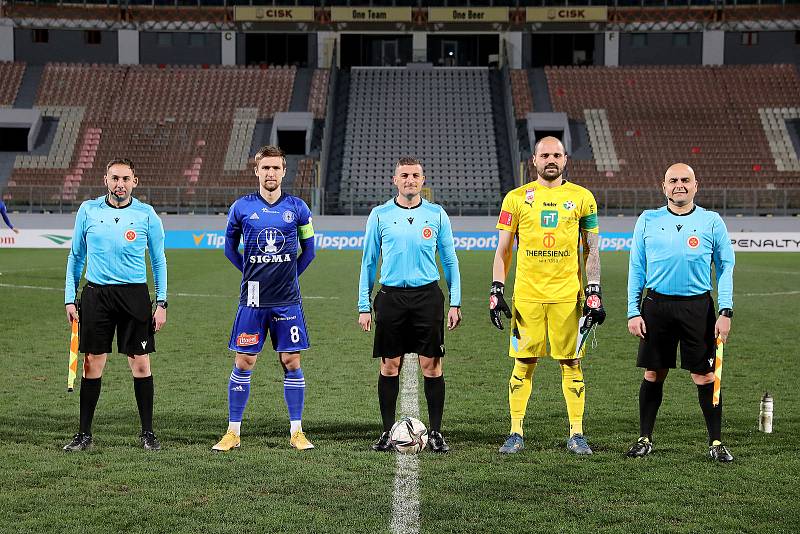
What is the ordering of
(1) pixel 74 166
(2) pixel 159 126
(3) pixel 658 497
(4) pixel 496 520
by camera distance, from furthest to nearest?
(2) pixel 159 126
(1) pixel 74 166
(3) pixel 658 497
(4) pixel 496 520

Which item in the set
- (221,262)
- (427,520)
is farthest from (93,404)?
(221,262)

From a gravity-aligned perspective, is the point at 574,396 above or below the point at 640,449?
above

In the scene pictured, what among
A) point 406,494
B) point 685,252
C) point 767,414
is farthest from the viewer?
point 767,414

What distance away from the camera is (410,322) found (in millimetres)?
6406

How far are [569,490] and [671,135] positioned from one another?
34606mm

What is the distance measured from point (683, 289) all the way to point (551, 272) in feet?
2.79

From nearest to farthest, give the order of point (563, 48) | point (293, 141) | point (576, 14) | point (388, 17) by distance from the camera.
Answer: point (293, 141)
point (576, 14)
point (388, 17)
point (563, 48)

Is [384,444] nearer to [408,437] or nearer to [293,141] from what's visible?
[408,437]

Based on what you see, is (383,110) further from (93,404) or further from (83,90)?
(93,404)

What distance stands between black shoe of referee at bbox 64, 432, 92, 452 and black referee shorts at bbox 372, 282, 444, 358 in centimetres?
202

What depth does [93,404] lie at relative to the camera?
20.9ft

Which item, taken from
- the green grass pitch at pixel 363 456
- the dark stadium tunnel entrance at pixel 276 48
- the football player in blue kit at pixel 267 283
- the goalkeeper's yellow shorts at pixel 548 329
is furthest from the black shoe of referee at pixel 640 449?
the dark stadium tunnel entrance at pixel 276 48

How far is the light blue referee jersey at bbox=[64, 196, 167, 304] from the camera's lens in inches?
249

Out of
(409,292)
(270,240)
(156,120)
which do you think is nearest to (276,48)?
(156,120)
